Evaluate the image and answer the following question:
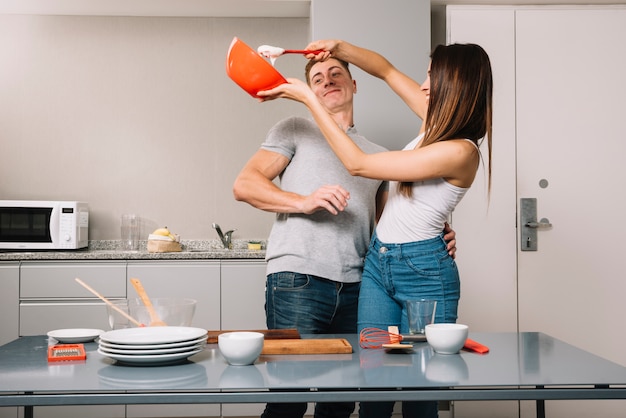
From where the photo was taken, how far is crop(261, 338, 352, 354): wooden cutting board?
1390mm

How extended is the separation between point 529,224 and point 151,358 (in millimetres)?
2659

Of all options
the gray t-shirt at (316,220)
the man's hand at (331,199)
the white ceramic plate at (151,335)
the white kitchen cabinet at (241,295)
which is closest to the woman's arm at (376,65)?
the gray t-shirt at (316,220)

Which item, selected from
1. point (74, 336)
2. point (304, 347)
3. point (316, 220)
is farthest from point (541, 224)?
point (74, 336)

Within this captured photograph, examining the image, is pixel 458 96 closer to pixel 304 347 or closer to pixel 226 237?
pixel 304 347

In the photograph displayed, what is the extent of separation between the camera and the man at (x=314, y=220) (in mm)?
1890

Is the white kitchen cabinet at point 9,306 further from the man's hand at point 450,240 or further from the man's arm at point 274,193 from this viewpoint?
the man's hand at point 450,240

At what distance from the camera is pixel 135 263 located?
3379 millimetres

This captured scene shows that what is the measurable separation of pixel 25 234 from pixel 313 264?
2255 millimetres

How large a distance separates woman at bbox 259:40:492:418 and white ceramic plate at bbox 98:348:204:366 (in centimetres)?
57

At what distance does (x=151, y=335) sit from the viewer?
1327 millimetres

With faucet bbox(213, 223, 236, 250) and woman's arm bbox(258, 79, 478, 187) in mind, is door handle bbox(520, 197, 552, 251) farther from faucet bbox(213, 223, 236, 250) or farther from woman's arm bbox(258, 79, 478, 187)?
woman's arm bbox(258, 79, 478, 187)

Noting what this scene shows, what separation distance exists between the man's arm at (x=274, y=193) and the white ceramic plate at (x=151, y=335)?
60 centimetres

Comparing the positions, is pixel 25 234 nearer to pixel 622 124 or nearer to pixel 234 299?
pixel 234 299

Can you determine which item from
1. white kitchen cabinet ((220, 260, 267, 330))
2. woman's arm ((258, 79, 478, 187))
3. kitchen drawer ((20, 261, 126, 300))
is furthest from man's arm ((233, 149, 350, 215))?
kitchen drawer ((20, 261, 126, 300))
